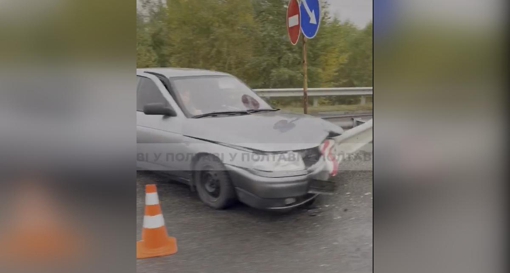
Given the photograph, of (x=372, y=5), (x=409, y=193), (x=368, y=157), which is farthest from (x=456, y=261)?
(x=372, y=5)

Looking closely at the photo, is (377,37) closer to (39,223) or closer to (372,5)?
(372,5)

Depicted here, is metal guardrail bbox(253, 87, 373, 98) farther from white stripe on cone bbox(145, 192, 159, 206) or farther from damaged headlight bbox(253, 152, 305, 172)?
white stripe on cone bbox(145, 192, 159, 206)

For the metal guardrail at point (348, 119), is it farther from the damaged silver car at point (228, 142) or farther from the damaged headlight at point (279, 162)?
the damaged headlight at point (279, 162)

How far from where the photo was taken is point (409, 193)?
2.74 meters

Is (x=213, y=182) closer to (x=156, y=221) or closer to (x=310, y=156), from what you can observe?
(x=156, y=221)

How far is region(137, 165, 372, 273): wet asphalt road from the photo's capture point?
242 centimetres

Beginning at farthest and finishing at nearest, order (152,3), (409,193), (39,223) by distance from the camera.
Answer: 1. (409,193)
2. (39,223)
3. (152,3)

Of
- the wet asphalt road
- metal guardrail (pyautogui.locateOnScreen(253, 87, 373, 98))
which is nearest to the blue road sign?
metal guardrail (pyautogui.locateOnScreen(253, 87, 373, 98))

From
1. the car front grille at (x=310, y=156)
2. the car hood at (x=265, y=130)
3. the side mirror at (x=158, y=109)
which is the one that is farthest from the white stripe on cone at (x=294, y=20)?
the side mirror at (x=158, y=109)

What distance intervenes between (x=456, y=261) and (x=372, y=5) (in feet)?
5.51

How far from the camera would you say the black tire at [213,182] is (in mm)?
2373

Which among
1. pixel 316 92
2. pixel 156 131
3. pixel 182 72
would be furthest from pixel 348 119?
pixel 156 131

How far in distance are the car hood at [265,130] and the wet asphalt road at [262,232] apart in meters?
0.29

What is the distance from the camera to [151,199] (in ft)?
7.98
